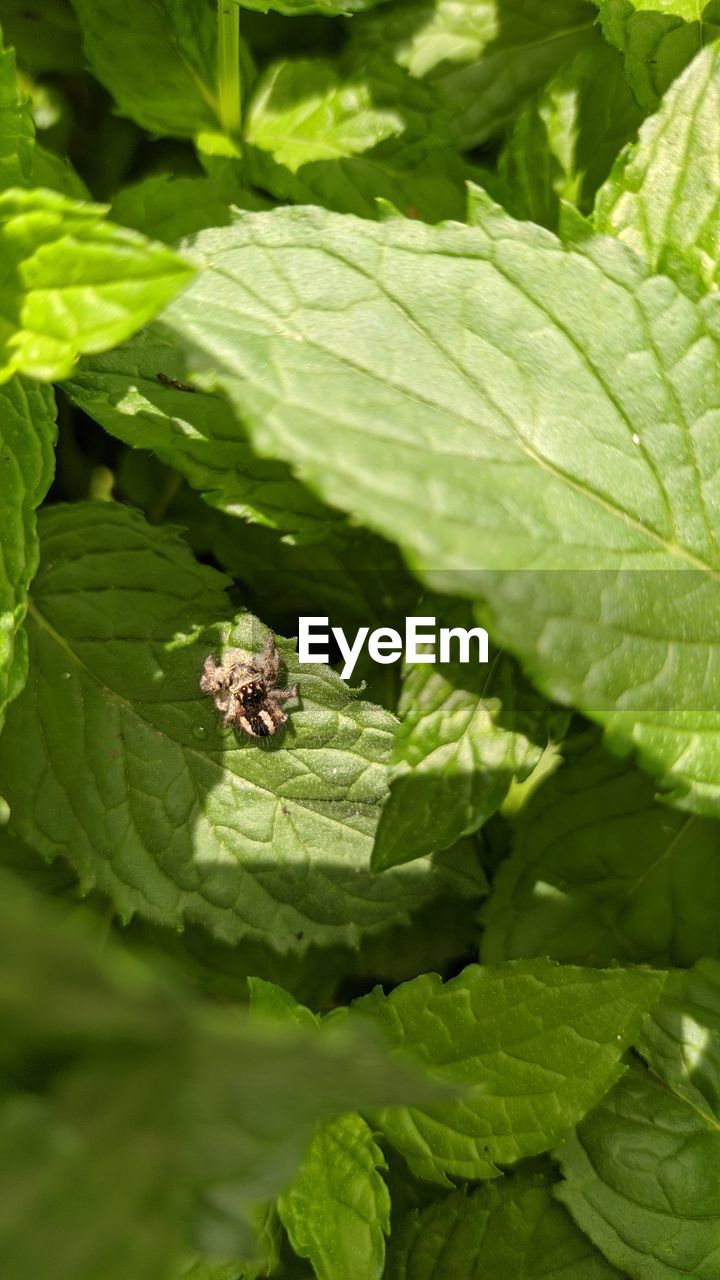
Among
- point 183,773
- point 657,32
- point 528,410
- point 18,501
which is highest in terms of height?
point 657,32

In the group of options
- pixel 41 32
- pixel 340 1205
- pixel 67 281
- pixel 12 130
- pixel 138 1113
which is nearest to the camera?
pixel 138 1113

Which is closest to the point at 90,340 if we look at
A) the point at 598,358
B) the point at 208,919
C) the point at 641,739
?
the point at 598,358

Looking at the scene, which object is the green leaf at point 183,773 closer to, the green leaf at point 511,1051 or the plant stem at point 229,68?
the green leaf at point 511,1051

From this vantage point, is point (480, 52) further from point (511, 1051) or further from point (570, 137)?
point (511, 1051)

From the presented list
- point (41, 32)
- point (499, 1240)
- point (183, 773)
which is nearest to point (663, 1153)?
point (499, 1240)

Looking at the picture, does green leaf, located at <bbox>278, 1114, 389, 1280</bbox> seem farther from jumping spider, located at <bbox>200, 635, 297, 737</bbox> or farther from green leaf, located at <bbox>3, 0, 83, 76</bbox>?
green leaf, located at <bbox>3, 0, 83, 76</bbox>

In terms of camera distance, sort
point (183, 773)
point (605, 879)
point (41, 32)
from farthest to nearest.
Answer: point (41, 32) → point (605, 879) → point (183, 773)
